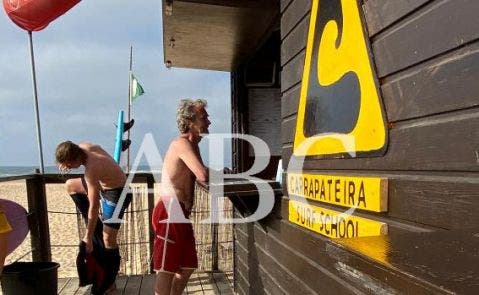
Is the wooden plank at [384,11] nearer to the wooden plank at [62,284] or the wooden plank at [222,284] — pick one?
the wooden plank at [222,284]

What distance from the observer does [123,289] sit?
5105 mm

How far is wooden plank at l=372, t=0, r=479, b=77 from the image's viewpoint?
113 centimetres

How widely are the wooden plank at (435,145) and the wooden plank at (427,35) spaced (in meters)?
0.19

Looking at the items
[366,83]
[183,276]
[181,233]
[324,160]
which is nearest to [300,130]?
[324,160]

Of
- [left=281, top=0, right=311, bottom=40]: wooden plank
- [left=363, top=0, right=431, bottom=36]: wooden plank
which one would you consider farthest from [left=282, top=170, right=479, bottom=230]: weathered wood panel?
[left=281, top=0, right=311, bottom=40]: wooden plank

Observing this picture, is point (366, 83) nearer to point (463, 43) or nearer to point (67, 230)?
point (463, 43)

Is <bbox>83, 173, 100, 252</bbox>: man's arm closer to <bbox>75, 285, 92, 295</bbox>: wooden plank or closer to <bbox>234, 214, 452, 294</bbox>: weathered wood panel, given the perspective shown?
<bbox>75, 285, 92, 295</bbox>: wooden plank

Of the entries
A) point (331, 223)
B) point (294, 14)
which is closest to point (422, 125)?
point (331, 223)

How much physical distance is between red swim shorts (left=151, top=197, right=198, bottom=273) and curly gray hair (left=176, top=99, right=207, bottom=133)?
56 centimetres

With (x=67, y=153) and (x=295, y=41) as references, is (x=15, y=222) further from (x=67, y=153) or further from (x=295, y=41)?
(x=295, y=41)

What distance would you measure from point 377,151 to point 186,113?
6.64ft

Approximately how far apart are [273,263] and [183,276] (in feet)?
2.67

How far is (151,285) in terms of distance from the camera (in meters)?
5.26

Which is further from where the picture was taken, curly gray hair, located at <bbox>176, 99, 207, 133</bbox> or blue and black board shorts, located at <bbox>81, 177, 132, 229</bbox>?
blue and black board shorts, located at <bbox>81, 177, 132, 229</bbox>
